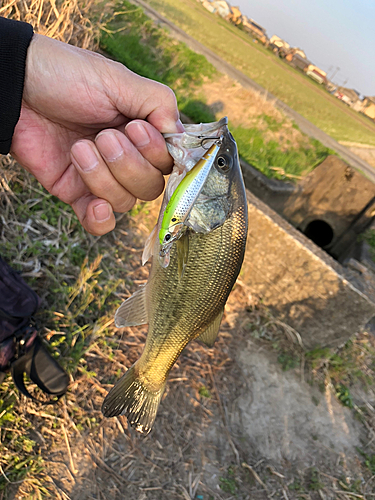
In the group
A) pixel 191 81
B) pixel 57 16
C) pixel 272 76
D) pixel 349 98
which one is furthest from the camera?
pixel 349 98

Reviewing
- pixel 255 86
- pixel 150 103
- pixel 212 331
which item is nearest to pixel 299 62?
pixel 255 86

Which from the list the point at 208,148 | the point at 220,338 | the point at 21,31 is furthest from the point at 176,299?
the point at 220,338

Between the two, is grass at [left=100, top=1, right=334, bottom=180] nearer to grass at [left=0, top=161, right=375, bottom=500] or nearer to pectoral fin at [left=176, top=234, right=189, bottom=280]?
grass at [left=0, top=161, right=375, bottom=500]

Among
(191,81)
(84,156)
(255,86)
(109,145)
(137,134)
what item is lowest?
(84,156)

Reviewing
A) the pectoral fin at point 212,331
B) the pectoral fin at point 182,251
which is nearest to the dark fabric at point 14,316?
the pectoral fin at point 212,331

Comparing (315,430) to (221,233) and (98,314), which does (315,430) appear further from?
(221,233)

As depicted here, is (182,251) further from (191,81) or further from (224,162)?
(191,81)

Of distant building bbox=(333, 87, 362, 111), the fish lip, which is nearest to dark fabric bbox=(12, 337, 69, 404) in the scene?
the fish lip
